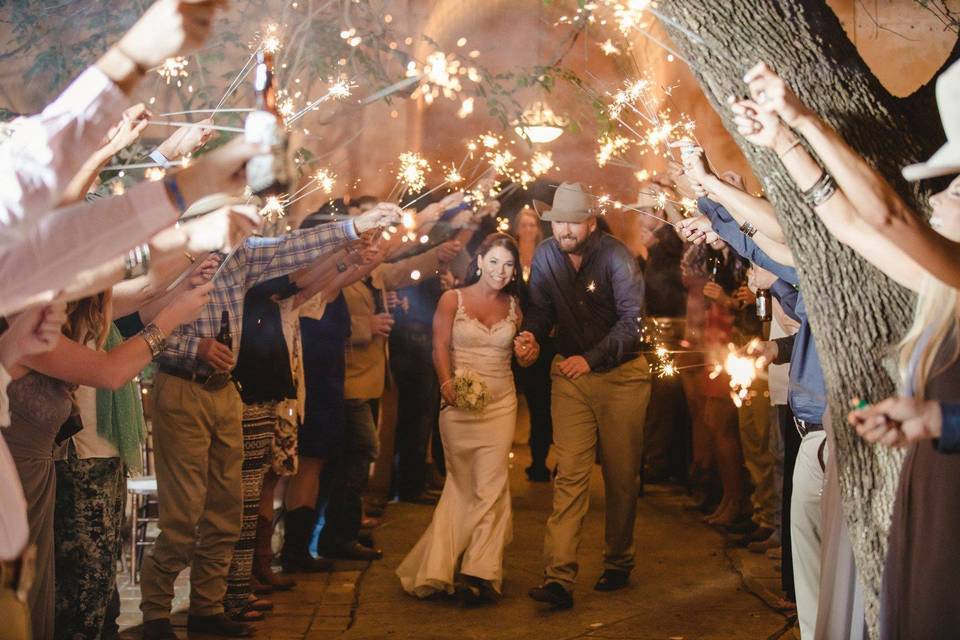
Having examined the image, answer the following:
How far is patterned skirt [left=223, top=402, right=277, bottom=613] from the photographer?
18.5 feet

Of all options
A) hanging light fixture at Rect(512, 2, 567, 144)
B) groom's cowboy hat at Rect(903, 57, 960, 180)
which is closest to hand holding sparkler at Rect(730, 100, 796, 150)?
groom's cowboy hat at Rect(903, 57, 960, 180)

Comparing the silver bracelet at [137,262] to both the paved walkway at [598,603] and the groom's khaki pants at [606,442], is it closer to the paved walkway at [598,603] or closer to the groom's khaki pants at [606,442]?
the paved walkway at [598,603]

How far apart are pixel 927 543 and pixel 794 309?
223 centimetres

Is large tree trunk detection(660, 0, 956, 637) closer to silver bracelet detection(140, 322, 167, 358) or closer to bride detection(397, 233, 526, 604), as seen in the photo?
silver bracelet detection(140, 322, 167, 358)

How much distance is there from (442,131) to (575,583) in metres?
6.27

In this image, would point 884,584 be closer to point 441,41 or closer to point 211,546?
point 211,546

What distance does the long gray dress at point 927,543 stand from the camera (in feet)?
9.12

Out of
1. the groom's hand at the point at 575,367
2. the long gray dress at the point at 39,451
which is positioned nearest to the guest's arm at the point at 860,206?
the long gray dress at the point at 39,451

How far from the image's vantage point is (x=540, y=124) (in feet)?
27.7

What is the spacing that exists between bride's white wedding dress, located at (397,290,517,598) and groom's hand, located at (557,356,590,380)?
395mm

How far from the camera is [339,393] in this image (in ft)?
22.5

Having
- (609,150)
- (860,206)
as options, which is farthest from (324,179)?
(860,206)

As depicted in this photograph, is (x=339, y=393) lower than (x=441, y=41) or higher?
lower

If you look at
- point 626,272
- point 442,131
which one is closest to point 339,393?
point 626,272
